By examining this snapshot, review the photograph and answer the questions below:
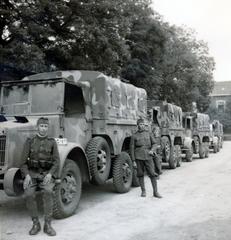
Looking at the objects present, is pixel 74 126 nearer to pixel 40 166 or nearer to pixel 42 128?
pixel 42 128

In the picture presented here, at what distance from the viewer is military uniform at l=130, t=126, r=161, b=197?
9.32 meters

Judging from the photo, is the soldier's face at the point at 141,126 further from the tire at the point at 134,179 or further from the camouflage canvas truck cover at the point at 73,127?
the tire at the point at 134,179

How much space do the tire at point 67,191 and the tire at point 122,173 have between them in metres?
1.94

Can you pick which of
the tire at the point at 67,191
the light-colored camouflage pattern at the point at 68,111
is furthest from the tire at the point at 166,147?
the tire at the point at 67,191

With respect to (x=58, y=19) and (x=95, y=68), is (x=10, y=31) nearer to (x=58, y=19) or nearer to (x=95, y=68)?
(x=58, y=19)

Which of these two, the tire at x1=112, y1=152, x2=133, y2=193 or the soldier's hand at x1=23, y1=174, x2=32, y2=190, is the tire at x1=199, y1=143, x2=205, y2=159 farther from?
the soldier's hand at x1=23, y1=174, x2=32, y2=190

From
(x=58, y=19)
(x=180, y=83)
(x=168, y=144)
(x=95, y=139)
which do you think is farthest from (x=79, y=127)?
(x=180, y=83)

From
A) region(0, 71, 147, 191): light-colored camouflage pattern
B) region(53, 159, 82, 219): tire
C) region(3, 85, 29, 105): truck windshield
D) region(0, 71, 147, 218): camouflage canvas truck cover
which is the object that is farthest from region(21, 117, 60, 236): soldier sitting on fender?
region(3, 85, 29, 105): truck windshield

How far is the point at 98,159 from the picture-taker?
8625 mm

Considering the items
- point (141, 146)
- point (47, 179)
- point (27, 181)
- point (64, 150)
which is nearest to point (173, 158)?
point (141, 146)

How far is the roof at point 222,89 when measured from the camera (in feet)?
217

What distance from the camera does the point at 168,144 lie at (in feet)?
49.5

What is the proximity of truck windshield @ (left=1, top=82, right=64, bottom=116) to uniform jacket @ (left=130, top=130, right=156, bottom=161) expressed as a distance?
7.52 feet

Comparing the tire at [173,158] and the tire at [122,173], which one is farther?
the tire at [173,158]
